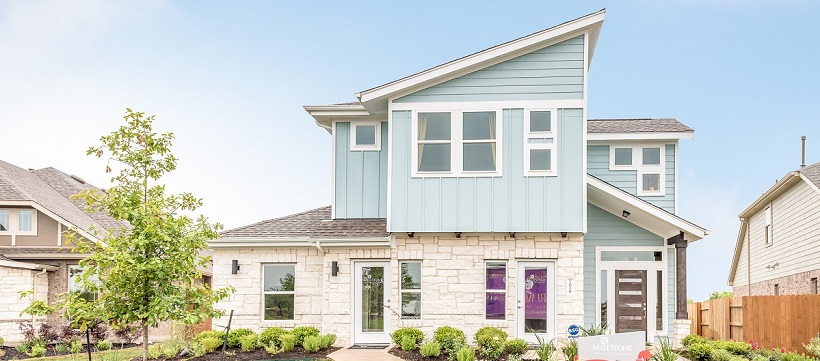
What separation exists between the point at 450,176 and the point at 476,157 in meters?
0.71

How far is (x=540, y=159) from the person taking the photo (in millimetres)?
17344

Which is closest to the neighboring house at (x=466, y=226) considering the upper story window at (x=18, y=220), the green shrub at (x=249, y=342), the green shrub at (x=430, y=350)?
the green shrub at (x=249, y=342)

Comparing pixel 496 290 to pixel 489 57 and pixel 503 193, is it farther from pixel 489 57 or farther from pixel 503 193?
pixel 489 57

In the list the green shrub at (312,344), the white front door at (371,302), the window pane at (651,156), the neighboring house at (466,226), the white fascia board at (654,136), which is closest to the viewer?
the green shrub at (312,344)

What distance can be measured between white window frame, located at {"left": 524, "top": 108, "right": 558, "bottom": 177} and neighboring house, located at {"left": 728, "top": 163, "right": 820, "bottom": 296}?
851 centimetres

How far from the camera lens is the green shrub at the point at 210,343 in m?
17.2

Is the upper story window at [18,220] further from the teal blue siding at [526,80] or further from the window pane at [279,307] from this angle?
the teal blue siding at [526,80]

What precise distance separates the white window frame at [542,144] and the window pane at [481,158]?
0.74m

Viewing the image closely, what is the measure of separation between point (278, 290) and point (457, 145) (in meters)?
5.51

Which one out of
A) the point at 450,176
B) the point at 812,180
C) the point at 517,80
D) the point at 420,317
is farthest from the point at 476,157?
the point at 812,180

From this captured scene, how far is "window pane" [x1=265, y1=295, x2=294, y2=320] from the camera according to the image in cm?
1881

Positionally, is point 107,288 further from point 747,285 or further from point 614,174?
point 747,285

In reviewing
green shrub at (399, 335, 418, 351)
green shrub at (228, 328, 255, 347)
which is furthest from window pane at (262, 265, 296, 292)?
green shrub at (399, 335, 418, 351)

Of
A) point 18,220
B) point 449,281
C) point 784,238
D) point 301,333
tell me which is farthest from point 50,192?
point 784,238
